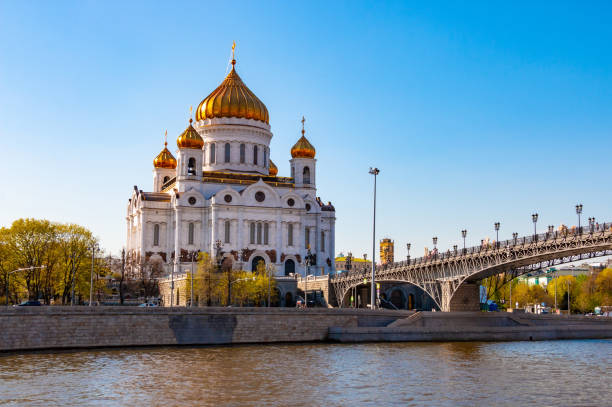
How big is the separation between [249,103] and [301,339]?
159 ft

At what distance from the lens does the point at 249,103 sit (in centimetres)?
9194

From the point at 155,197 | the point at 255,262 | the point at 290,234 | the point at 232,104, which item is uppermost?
the point at 232,104

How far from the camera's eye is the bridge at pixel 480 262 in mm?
47094

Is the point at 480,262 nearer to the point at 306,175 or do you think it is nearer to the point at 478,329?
the point at 478,329

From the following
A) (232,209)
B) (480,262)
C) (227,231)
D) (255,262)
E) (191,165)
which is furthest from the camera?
(191,165)

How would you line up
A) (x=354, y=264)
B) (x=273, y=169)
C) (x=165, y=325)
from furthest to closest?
(x=354, y=264) < (x=273, y=169) < (x=165, y=325)

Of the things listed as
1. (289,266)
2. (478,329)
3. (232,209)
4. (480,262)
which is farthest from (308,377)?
(289,266)

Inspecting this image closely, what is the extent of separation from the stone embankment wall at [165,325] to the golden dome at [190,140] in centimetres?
4259

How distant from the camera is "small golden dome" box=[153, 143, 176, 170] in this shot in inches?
3910

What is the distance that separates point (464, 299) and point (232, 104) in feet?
139

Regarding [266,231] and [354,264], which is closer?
[266,231]

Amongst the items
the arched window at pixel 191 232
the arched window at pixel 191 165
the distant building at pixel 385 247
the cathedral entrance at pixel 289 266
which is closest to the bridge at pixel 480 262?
the cathedral entrance at pixel 289 266

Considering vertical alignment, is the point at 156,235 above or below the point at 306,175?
below

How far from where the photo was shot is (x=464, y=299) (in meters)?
59.3
